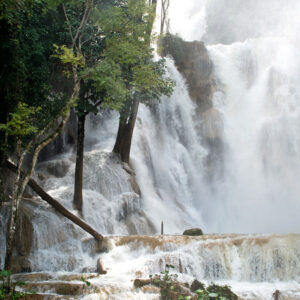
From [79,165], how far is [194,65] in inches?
700

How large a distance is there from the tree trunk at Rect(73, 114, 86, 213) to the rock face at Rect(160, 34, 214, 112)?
15273mm

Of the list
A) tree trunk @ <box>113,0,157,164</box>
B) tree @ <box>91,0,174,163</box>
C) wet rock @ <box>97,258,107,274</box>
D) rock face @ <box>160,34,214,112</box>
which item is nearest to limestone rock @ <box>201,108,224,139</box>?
rock face @ <box>160,34,214,112</box>

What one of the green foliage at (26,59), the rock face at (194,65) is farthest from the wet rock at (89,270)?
the rock face at (194,65)

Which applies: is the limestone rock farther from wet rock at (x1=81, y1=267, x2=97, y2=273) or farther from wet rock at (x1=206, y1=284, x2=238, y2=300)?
wet rock at (x1=206, y1=284, x2=238, y2=300)

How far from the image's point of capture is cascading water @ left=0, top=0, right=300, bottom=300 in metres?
11.3

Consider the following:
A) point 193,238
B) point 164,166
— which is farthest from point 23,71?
point 164,166

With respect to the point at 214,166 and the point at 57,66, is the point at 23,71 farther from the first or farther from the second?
the point at 214,166

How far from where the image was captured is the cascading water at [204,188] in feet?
37.1

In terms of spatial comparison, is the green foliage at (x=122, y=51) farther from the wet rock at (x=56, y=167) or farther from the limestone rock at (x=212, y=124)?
the limestone rock at (x=212, y=124)

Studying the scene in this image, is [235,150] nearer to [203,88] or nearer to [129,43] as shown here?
[203,88]

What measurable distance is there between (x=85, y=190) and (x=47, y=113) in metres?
4.78

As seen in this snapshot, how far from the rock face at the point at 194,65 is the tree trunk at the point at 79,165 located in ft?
50.1

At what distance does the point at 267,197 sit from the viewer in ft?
81.9

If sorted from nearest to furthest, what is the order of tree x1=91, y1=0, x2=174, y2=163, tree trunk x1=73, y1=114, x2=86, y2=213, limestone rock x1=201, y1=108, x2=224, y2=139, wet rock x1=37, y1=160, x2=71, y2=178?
1. tree x1=91, y1=0, x2=174, y2=163
2. tree trunk x1=73, y1=114, x2=86, y2=213
3. wet rock x1=37, y1=160, x2=71, y2=178
4. limestone rock x1=201, y1=108, x2=224, y2=139
